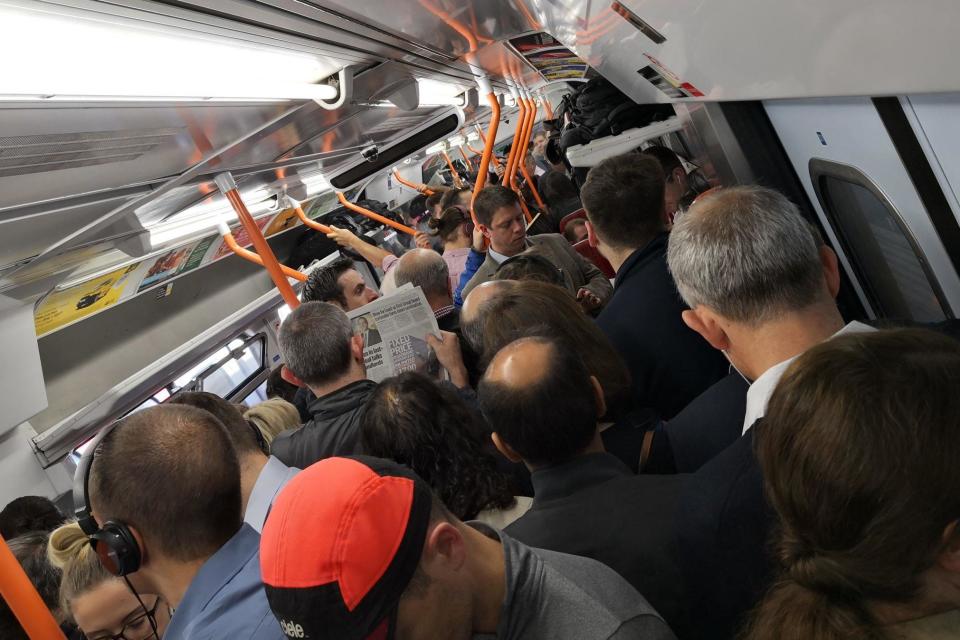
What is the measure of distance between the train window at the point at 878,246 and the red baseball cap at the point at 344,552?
157 cm

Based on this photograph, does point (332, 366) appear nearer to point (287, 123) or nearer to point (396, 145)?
Result: point (287, 123)

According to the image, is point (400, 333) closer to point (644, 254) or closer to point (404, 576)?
point (644, 254)

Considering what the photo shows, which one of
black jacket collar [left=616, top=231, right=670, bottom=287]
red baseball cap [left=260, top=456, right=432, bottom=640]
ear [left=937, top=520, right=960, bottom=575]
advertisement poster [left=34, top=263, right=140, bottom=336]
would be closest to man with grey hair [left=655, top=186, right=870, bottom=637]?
ear [left=937, top=520, right=960, bottom=575]

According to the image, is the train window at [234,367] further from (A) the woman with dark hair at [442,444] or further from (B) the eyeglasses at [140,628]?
(A) the woman with dark hair at [442,444]

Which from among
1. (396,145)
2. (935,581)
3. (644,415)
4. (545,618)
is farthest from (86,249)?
(935,581)

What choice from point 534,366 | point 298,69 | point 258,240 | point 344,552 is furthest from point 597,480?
point 258,240

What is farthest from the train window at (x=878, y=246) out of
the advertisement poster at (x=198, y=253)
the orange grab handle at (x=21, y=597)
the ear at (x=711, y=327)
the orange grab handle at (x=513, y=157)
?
the advertisement poster at (x=198, y=253)

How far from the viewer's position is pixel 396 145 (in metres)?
4.68

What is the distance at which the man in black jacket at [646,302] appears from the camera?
2260 millimetres

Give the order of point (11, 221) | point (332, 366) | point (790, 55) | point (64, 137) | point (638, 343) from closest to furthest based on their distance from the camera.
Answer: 1. point (790, 55)
2. point (64, 137)
3. point (11, 221)
4. point (638, 343)
5. point (332, 366)

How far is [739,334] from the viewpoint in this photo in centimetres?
140

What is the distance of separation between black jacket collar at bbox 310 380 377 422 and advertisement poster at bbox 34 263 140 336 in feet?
6.76

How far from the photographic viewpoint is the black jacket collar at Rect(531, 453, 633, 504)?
1.45m

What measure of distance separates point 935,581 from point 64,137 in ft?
6.44
